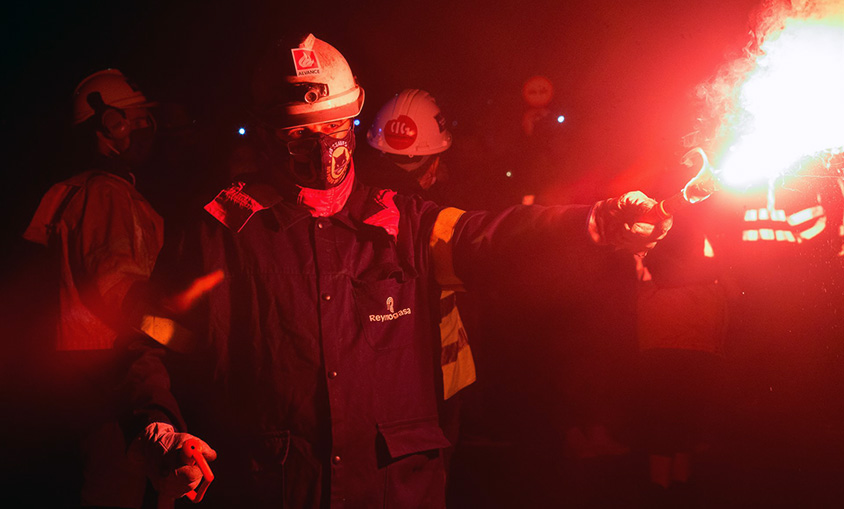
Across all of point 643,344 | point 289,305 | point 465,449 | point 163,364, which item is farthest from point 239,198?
point 465,449

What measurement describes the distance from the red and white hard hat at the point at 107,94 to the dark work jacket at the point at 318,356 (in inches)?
120

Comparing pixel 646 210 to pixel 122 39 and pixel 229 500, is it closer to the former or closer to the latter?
pixel 229 500

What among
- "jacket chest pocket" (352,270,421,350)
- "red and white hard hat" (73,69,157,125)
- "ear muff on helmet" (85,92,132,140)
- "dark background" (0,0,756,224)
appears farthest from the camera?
"dark background" (0,0,756,224)

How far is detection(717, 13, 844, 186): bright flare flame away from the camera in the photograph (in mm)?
2736

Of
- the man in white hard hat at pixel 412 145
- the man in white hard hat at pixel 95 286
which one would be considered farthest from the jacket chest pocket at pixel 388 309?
the man in white hard hat at pixel 412 145

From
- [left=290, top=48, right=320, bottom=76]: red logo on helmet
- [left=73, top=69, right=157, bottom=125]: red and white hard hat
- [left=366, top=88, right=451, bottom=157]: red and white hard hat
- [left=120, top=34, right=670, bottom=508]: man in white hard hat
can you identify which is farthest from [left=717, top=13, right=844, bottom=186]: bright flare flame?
[left=73, top=69, right=157, bottom=125]: red and white hard hat

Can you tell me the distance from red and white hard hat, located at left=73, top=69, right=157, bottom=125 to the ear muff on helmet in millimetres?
34

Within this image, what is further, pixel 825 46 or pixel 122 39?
pixel 122 39

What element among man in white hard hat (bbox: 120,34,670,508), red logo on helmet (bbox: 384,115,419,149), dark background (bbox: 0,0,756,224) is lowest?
man in white hard hat (bbox: 120,34,670,508)

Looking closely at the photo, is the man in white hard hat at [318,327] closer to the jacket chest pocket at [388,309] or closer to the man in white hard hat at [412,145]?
the jacket chest pocket at [388,309]

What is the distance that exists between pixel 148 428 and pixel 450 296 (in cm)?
143

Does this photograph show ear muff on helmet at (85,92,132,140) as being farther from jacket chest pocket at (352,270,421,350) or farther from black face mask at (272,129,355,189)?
jacket chest pocket at (352,270,421,350)

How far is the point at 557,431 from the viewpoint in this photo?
6.52 metres

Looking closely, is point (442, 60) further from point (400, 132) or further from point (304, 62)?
point (304, 62)
